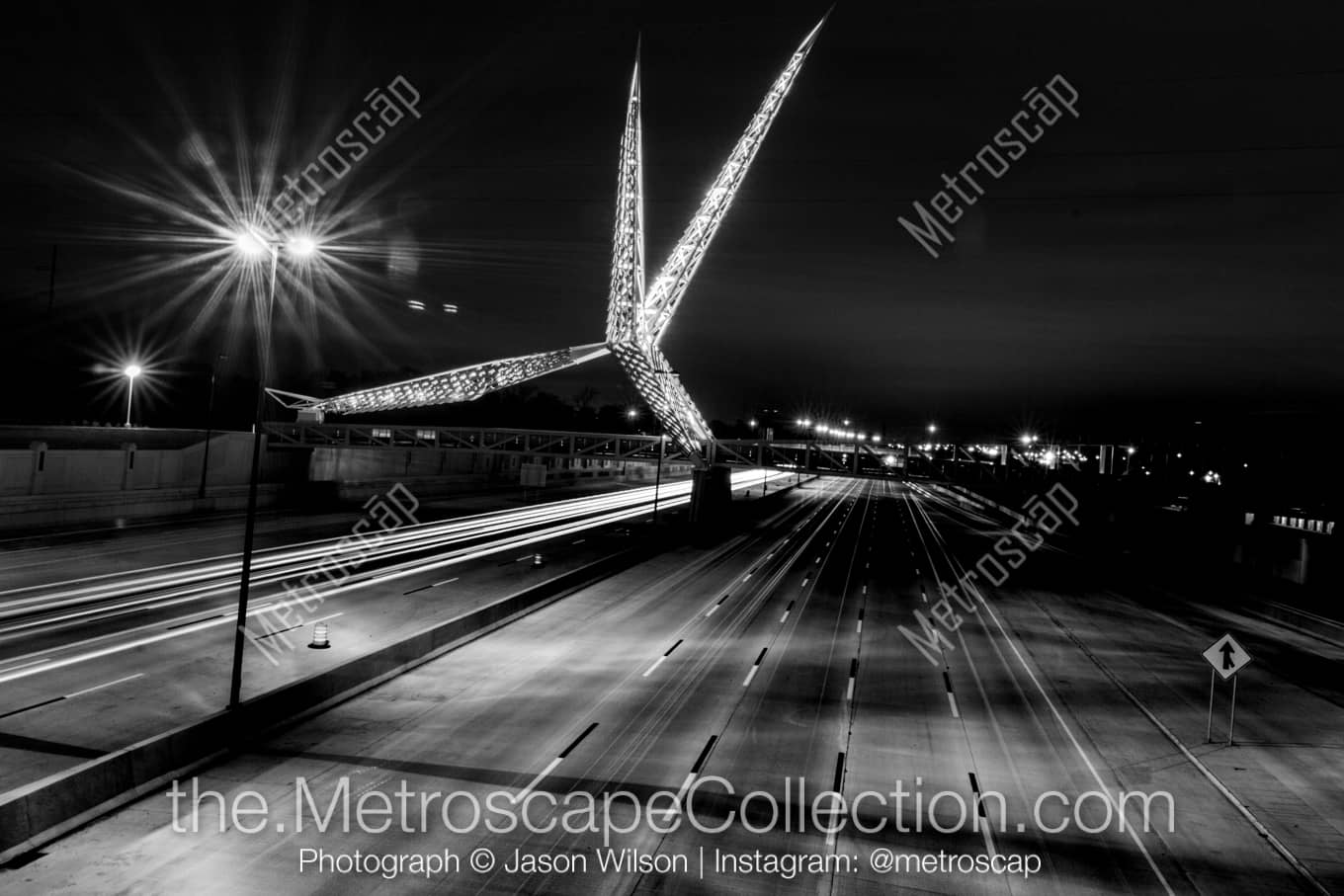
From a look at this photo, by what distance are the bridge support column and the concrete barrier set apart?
3768 centimetres

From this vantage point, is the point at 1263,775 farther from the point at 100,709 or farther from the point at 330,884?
the point at 100,709

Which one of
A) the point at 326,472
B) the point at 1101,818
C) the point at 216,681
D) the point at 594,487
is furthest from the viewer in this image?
the point at 594,487

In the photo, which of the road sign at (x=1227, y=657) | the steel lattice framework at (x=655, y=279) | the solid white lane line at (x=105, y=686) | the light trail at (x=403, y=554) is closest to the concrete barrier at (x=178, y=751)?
the solid white lane line at (x=105, y=686)

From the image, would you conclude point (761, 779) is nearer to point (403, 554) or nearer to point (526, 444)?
point (403, 554)

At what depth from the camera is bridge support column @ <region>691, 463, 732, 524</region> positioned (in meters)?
58.7

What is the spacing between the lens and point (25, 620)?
69.5 feet

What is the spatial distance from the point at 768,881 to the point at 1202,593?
3675 centimetres

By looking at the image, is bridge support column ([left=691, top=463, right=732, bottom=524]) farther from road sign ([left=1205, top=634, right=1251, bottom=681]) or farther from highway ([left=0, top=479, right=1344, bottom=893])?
road sign ([left=1205, top=634, right=1251, bottom=681])

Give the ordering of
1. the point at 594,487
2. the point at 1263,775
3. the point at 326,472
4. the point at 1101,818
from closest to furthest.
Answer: the point at 1101,818, the point at 1263,775, the point at 326,472, the point at 594,487

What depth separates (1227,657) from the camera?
51.5 feet

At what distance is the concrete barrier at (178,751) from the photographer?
991cm

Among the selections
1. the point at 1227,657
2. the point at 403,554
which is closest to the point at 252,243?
the point at 1227,657

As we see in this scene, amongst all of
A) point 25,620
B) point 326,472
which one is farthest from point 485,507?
point 25,620

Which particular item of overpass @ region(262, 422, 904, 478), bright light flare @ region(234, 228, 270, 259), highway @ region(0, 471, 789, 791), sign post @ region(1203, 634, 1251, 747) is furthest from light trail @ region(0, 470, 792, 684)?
sign post @ region(1203, 634, 1251, 747)
